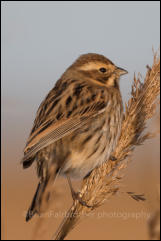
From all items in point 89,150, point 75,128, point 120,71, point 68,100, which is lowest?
point 89,150

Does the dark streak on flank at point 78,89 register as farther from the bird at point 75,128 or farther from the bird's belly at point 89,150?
the bird's belly at point 89,150

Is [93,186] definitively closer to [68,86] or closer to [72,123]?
[72,123]

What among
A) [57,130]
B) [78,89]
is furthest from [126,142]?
[78,89]

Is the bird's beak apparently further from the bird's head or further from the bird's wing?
the bird's wing

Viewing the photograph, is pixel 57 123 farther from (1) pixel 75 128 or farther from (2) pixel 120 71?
(2) pixel 120 71

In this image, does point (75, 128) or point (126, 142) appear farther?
point (75, 128)

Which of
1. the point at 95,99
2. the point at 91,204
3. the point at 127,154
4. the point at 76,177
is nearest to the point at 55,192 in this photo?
the point at 91,204

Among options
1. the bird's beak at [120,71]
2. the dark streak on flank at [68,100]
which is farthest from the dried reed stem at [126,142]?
the bird's beak at [120,71]
